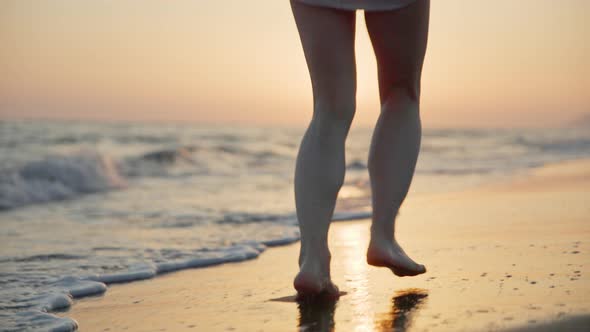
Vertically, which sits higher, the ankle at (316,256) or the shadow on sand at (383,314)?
the ankle at (316,256)

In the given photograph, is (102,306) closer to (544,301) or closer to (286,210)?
(544,301)

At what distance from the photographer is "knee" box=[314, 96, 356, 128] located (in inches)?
91.9

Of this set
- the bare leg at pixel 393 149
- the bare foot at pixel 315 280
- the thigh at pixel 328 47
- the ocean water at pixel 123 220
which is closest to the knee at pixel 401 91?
the bare leg at pixel 393 149

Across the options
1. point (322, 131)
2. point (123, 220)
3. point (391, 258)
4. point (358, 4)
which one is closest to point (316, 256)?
point (391, 258)

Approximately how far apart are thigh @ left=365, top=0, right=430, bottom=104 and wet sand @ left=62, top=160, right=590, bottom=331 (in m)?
0.67

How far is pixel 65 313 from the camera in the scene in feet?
8.43

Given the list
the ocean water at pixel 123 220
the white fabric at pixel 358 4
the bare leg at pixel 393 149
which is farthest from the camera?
the ocean water at pixel 123 220

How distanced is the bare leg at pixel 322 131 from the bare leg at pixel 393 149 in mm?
177

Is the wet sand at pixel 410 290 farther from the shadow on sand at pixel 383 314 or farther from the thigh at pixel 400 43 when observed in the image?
the thigh at pixel 400 43

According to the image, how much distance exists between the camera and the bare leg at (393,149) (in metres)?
2.44

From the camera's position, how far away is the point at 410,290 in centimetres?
238

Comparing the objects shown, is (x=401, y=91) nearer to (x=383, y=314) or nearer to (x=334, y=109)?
(x=334, y=109)

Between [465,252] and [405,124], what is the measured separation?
842 mm

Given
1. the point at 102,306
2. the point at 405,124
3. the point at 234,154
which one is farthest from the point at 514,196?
the point at 234,154
